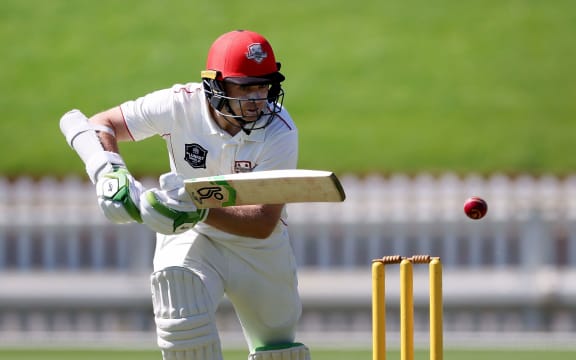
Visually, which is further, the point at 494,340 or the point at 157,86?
the point at 157,86

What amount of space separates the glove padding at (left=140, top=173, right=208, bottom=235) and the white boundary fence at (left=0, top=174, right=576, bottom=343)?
4758mm

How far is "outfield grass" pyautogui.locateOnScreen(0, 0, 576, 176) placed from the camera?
13336 mm

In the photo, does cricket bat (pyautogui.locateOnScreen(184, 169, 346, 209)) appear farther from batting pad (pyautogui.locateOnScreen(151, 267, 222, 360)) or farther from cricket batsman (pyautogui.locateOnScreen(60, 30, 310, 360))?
batting pad (pyautogui.locateOnScreen(151, 267, 222, 360))

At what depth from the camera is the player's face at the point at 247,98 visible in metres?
3.91

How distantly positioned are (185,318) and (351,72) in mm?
11104

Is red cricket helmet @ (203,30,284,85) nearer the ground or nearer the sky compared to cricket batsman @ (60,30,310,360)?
nearer the sky

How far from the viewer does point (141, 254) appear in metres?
8.36

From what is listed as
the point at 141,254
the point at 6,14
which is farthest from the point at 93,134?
the point at 6,14

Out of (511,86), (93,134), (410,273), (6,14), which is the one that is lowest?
(410,273)

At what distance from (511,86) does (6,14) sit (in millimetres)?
6626

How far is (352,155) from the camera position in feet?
43.6

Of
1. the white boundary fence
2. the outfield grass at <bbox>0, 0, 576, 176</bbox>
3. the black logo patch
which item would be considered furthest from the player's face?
the outfield grass at <bbox>0, 0, 576, 176</bbox>

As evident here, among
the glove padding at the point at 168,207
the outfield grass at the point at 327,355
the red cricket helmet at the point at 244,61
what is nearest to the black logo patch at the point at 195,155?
the red cricket helmet at the point at 244,61

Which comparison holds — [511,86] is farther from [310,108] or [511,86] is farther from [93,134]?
[93,134]
